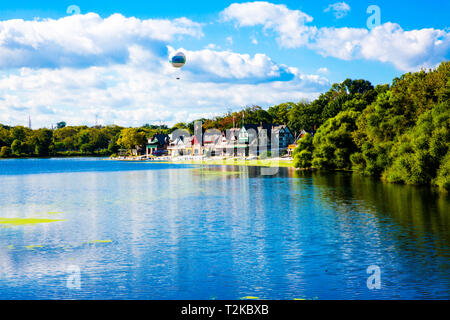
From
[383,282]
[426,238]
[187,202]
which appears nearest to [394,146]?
[187,202]

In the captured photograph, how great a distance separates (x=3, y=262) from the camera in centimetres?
2247

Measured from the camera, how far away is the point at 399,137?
62.0 m

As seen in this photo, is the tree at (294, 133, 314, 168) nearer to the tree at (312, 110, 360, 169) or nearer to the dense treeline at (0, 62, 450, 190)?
the dense treeline at (0, 62, 450, 190)

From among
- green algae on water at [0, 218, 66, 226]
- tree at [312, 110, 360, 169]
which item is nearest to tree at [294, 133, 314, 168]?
tree at [312, 110, 360, 169]

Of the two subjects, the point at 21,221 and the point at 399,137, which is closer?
the point at 21,221

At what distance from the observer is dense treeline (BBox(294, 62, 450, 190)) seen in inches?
2028

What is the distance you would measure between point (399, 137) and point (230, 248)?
148 feet

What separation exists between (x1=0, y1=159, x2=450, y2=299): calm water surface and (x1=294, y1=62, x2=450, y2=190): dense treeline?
27.6 feet

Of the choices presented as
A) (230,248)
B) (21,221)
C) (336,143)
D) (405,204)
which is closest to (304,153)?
(336,143)

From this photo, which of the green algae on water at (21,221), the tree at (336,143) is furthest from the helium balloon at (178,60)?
the green algae on water at (21,221)

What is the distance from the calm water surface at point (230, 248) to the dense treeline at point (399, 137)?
840 cm

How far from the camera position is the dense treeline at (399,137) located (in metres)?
51.5

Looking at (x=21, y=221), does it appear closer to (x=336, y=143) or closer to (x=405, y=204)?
(x=405, y=204)
